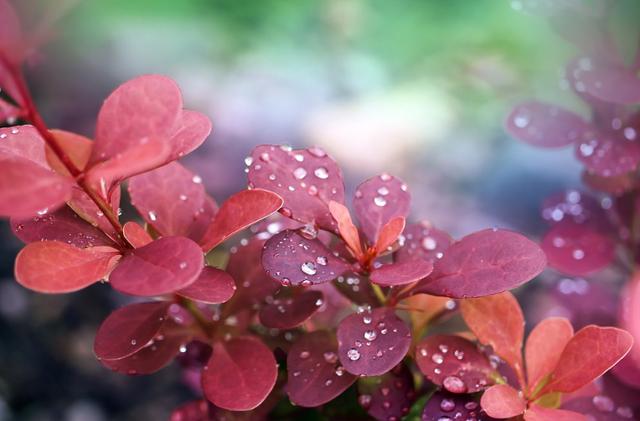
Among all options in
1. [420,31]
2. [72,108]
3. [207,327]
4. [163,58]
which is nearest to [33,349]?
[72,108]

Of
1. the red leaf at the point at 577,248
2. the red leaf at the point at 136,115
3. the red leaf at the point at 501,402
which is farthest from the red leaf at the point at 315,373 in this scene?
the red leaf at the point at 577,248

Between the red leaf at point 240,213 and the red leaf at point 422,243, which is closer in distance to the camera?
the red leaf at point 240,213

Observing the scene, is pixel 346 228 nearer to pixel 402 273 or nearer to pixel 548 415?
pixel 402 273

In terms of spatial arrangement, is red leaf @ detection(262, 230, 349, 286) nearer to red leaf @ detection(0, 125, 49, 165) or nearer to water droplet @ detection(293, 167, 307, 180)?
water droplet @ detection(293, 167, 307, 180)

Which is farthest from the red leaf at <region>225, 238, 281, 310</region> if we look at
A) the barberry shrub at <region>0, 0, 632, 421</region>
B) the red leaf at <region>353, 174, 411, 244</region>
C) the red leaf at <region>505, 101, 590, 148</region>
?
the red leaf at <region>505, 101, 590, 148</region>

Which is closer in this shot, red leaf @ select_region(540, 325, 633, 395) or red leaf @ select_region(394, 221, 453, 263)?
red leaf @ select_region(540, 325, 633, 395)

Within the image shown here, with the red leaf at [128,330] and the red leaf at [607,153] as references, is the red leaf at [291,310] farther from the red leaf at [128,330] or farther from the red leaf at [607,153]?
the red leaf at [607,153]
